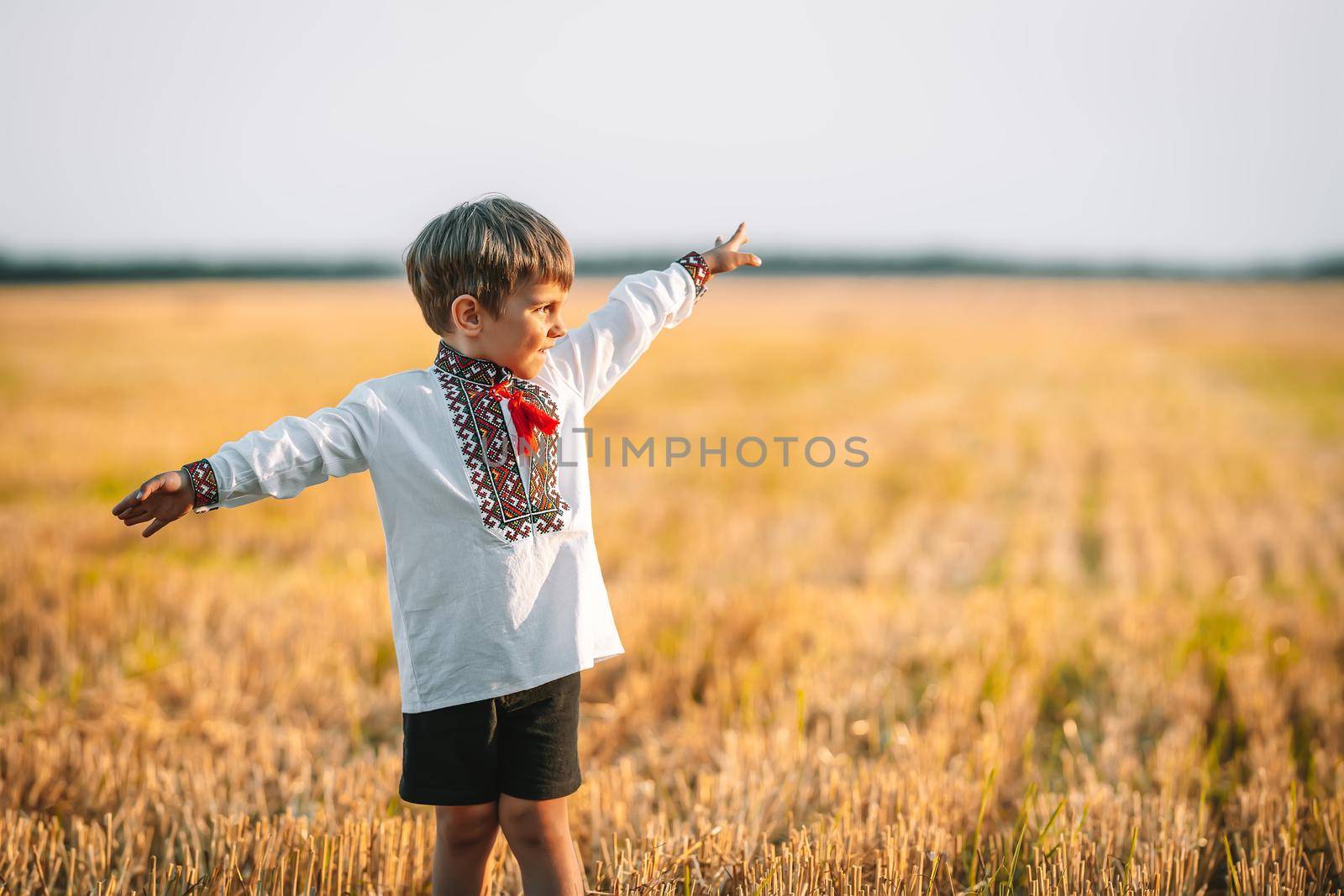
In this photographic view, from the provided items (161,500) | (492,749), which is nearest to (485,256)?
(161,500)

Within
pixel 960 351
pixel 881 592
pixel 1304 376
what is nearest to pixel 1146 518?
pixel 881 592

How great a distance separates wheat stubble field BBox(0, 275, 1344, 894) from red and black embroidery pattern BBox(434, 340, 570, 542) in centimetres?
105

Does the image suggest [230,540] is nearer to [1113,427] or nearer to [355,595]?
[355,595]

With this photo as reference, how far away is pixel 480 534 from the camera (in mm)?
2258

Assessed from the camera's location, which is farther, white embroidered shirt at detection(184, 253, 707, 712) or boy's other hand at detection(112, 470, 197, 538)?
white embroidered shirt at detection(184, 253, 707, 712)

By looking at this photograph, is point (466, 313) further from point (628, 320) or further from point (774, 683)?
point (774, 683)

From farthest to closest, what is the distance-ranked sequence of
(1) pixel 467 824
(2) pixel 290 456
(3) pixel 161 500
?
1. (1) pixel 467 824
2. (2) pixel 290 456
3. (3) pixel 161 500

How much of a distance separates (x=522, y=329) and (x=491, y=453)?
298 millimetres

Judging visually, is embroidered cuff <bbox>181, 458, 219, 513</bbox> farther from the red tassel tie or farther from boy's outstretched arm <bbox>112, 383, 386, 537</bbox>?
the red tassel tie

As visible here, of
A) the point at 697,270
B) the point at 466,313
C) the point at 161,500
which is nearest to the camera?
the point at 161,500

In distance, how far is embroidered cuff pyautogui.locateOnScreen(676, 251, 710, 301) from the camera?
2.70 m

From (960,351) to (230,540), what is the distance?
26.7 metres

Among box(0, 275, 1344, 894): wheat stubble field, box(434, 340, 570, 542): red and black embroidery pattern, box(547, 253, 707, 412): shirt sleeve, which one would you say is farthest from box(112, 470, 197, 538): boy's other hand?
box(0, 275, 1344, 894): wheat stubble field

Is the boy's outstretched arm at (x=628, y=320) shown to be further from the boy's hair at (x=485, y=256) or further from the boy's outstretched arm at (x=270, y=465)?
the boy's outstretched arm at (x=270, y=465)
